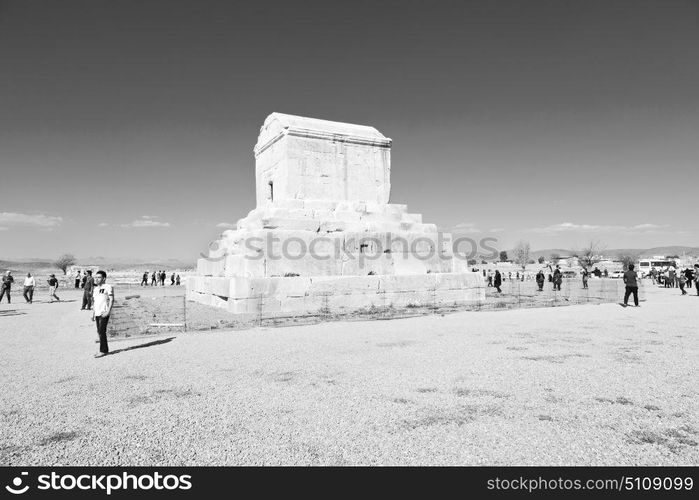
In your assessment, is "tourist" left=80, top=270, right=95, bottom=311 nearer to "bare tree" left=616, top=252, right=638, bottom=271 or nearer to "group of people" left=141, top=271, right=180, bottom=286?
"group of people" left=141, top=271, right=180, bottom=286

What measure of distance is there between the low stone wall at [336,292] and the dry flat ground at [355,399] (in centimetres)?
297

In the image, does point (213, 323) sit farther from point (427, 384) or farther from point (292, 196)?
point (427, 384)

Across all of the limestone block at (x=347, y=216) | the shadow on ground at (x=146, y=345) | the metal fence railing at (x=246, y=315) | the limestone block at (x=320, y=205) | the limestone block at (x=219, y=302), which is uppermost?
the limestone block at (x=320, y=205)

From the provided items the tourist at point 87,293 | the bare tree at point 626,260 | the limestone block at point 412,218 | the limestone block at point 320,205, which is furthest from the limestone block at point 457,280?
the tourist at point 87,293

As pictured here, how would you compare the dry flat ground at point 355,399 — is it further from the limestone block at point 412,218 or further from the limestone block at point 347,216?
the limestone block at point 412,218

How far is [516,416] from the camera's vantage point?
3.98m

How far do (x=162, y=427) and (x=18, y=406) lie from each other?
5.85ft

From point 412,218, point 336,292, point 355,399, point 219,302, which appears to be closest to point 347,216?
point 412,218

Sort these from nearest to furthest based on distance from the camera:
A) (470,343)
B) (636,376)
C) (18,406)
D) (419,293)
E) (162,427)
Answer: (162,427), (18,406), (636,376), (470,343), (419,293)

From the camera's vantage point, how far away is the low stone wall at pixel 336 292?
11352mm

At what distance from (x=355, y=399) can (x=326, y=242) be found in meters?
8.63

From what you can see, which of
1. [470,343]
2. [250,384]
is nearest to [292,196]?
[470,343]

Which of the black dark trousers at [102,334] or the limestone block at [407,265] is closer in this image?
the black dark trousers at [102,334]

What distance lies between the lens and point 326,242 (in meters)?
13.0
